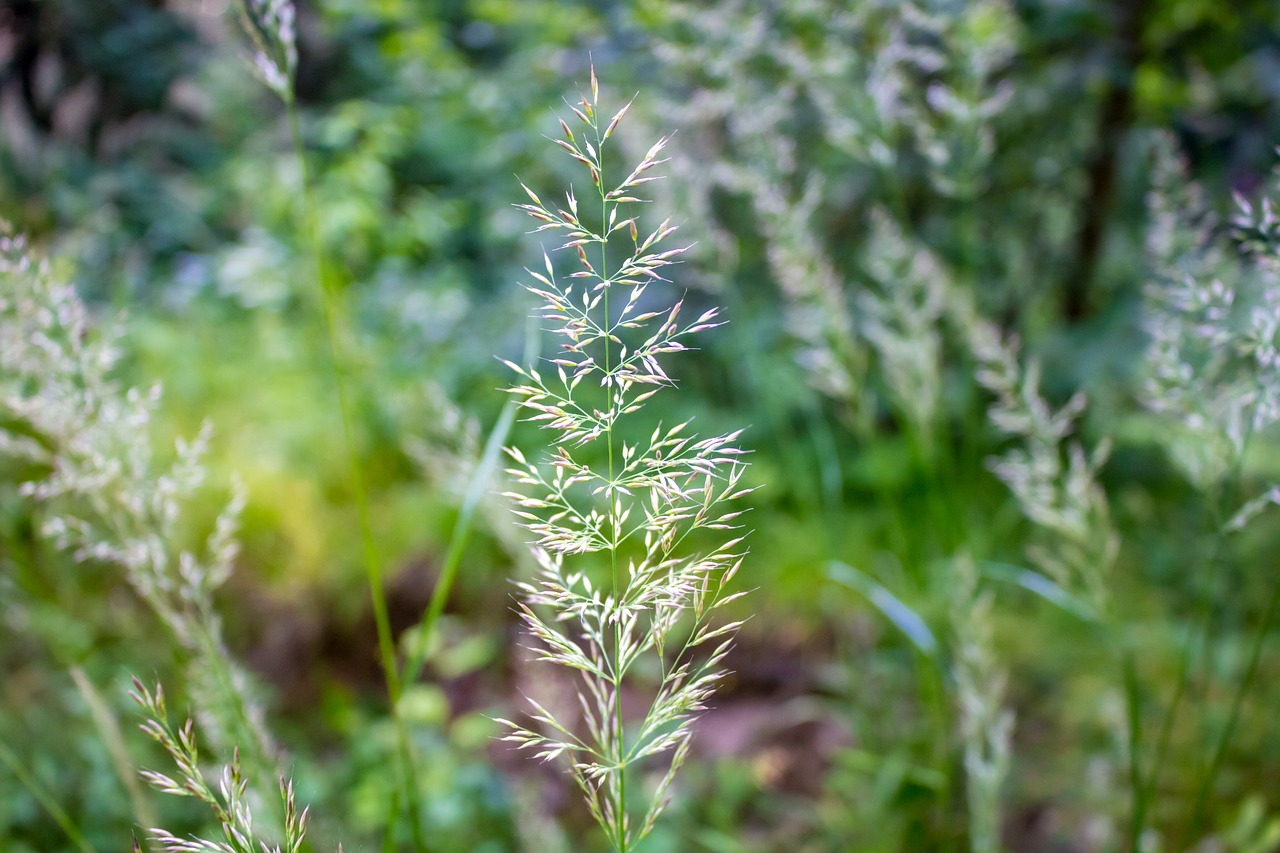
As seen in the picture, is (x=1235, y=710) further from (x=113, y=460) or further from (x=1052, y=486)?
(x=113, y=460)

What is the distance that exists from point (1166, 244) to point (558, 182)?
2.89 meters

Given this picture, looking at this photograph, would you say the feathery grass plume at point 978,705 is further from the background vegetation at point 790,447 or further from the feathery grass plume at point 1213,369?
the feathery grass plume at point 1213,369

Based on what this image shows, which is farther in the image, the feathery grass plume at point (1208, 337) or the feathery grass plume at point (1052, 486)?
the feathery grass plume at point (1052, 486)

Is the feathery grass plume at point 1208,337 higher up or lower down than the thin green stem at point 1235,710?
higher up

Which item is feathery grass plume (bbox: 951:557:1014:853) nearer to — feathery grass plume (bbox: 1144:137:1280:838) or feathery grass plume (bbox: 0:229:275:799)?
feathery grass plume (bbox: 1144:137:1280:838)

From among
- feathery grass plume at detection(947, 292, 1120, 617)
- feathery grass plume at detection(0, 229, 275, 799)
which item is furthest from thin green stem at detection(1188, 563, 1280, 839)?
feathery grass plume at detection(0, 229, 275, 799)

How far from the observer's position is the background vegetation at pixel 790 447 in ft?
3.70

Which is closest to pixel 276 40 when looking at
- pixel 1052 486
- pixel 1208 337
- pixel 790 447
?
pixel 1052 486

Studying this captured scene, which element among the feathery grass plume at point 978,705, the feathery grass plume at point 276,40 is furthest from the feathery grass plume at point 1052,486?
the feathery grass plume at point 276,40

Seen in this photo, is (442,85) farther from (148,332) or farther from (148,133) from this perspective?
(148,133)

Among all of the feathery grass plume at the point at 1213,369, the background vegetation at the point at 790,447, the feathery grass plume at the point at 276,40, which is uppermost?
the feathery grass plume at the point at 276,40

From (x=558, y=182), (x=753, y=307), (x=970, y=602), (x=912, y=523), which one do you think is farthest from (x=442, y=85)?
(x=970, y=602)

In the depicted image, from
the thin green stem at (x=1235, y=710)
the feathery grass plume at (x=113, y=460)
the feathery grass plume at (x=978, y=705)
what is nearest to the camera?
the thin green stem at (x=1235, y=710)

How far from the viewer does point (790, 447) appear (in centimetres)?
215
